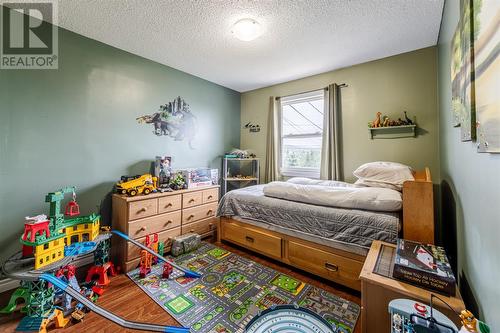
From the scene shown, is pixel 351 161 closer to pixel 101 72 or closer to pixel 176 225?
pixel 176 225

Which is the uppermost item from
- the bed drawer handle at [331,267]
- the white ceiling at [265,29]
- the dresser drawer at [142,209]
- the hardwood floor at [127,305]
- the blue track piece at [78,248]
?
the white ceiling at [265,29]

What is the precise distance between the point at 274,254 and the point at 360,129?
6.75ft

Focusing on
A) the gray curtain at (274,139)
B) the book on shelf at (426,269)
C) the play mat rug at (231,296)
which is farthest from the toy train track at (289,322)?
the gray curtain at (274,139)

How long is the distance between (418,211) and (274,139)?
7.95ft

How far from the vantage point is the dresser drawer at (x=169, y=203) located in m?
2.36

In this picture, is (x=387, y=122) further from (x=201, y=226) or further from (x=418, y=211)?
(x=201, y=226)

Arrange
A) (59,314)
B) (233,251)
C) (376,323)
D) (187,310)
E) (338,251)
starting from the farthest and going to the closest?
(233,251) < (338,251) < (187,310) < (59,314) < (376,323)

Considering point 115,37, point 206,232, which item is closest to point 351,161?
point 206,232

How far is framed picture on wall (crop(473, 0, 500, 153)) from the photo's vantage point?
0.64 metres

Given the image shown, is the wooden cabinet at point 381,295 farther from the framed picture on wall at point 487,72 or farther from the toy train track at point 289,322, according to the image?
the framed picture on wall at point 487,72

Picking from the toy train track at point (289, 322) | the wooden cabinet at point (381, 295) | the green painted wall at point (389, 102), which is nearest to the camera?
the toy train track at point (289, 322)

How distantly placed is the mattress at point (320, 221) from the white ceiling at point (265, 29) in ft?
5.82

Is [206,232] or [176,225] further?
[206,232]

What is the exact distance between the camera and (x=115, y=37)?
2.21 metres
